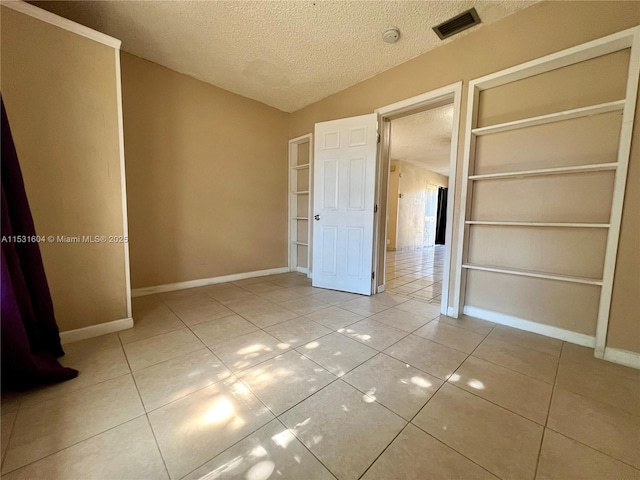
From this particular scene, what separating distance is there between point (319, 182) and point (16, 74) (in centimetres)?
253

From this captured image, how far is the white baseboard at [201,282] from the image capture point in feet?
9.26

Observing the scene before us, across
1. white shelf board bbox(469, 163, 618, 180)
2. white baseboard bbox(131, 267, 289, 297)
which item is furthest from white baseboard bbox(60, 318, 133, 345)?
white shelf board bbox(469, 163, 618, 180)

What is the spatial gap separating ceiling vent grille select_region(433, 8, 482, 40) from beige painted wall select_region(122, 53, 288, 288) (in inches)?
95.6

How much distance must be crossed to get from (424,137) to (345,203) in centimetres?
314

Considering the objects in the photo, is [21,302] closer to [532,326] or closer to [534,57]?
[532,326]

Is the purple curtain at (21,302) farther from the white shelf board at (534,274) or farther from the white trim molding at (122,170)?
the white shelf board at (534,274)

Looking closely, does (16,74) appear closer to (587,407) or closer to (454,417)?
(454,417)

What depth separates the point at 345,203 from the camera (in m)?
3.00

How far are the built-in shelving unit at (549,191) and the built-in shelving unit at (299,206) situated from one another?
2248 mm

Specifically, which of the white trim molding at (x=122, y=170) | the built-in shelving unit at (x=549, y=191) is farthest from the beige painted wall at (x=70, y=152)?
the built-in shelving unit at (x=549, y=191)

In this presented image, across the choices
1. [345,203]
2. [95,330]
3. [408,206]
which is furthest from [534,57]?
[408,206]

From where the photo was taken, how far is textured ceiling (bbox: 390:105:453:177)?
Result: 4.00 metres

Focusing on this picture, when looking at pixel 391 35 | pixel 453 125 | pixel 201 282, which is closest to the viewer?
pixel 391 35

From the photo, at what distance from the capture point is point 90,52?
5.75ft
